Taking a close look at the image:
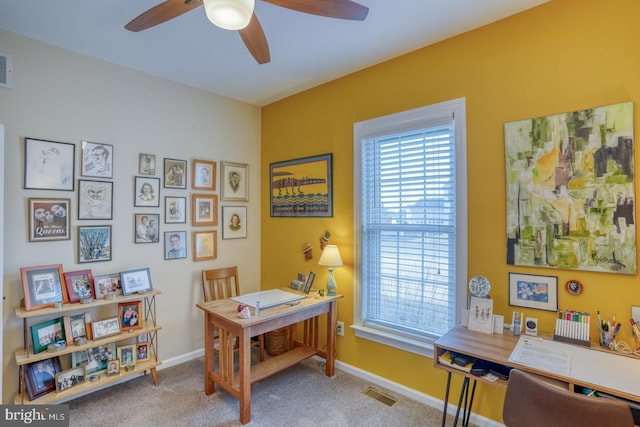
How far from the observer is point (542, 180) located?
191cm

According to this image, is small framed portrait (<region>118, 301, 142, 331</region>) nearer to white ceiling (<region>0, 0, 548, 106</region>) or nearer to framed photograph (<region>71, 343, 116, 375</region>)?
framed photograph (<region>71, 343, 116, 375</region>)

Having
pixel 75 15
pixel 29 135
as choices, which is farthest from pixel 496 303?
pixel 29 135

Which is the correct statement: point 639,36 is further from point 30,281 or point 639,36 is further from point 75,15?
point 30,281

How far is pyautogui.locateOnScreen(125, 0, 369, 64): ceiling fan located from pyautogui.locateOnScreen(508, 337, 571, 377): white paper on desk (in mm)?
1881

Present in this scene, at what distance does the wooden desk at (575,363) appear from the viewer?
1316 mm

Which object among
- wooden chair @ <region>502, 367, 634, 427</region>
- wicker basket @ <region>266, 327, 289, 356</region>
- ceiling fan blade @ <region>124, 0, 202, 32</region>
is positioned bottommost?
wicker basket @ <region>266, 327, 289, 356</region>

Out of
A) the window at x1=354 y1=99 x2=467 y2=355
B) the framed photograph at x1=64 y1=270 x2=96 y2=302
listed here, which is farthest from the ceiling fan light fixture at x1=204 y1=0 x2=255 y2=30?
the framed photograph at x1=64 y1=270 x2=96 y2=302

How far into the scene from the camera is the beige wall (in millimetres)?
2230

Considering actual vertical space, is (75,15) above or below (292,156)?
above

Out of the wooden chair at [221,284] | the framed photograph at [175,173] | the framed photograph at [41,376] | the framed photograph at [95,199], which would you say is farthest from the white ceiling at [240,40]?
the framed photograph at [41,376]

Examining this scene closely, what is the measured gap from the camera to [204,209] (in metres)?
3.27

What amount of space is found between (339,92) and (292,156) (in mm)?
831

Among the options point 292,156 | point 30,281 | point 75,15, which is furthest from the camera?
point 292,156

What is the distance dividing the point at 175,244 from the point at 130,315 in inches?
28.4
